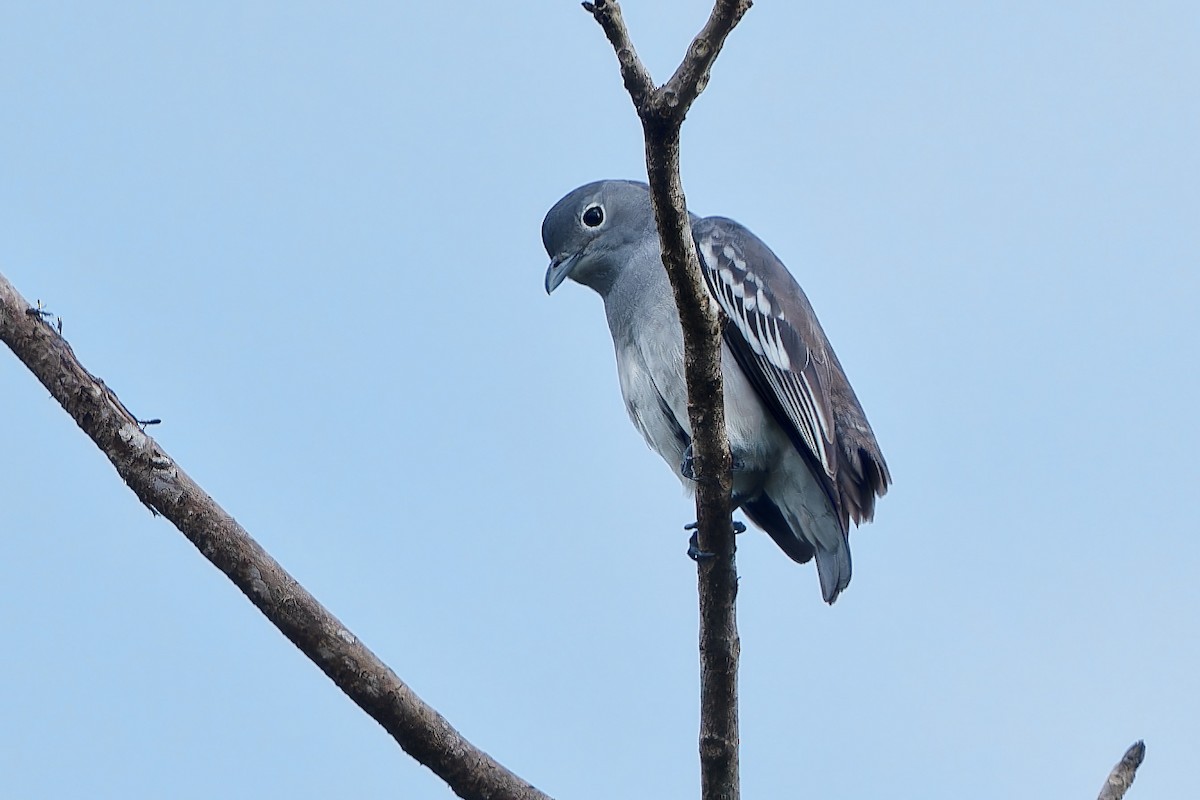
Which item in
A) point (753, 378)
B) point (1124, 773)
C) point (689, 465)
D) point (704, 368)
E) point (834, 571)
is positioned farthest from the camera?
point (834, 571)

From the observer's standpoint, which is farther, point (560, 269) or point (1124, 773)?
point (560, 269)

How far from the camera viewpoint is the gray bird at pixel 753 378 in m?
6.37

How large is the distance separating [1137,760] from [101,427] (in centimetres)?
408

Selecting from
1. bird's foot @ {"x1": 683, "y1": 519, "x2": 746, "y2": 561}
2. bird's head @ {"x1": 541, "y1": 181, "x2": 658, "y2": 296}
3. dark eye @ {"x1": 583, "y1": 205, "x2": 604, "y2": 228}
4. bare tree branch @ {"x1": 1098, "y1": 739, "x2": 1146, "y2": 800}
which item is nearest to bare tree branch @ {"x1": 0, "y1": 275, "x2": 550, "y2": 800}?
bird's foot @ {"x1": 683, "y1": 519, "x2": 746, "y2": 561}

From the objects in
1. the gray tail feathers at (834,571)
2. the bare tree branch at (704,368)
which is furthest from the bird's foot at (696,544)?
the gray tail feathers at (834,571)

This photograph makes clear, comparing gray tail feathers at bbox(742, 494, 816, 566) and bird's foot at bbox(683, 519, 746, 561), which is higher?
gray tail feathers at bbox(742, 494, 816, 566)

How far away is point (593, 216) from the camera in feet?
23.6

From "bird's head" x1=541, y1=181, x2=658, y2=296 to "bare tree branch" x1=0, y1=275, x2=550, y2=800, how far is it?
10.1 ft

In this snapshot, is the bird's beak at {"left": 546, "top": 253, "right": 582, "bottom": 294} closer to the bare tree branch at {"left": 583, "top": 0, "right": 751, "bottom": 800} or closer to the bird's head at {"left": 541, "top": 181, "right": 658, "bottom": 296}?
the bird's head at {"left": 541, "top": 181, "right": 658, "bottom": 296}

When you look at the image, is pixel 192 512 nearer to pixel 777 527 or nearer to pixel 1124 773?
pixel 1124 773

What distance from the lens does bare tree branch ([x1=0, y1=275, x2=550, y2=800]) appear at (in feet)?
14.3

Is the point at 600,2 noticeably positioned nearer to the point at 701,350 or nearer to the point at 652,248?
the point at 701,350

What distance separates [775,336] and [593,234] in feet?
4.30

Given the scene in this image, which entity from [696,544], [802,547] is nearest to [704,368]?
[696,544]
